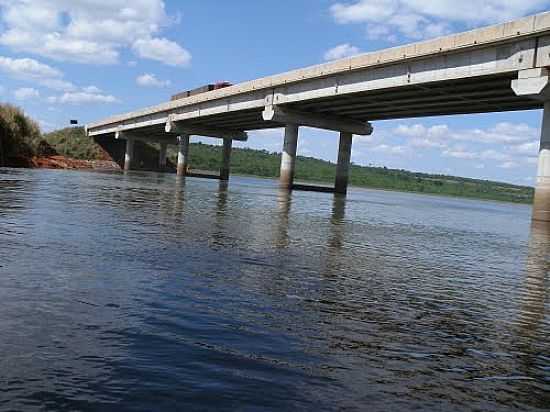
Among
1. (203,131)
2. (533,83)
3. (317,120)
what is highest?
(317,120)

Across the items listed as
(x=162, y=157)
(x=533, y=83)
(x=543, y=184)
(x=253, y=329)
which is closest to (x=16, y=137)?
(x=533, y=83)

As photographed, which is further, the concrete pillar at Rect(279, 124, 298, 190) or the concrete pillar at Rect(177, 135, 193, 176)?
the concrete pillar at Rect(177, 135, 193, 176)

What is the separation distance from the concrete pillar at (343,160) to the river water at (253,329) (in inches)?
2252

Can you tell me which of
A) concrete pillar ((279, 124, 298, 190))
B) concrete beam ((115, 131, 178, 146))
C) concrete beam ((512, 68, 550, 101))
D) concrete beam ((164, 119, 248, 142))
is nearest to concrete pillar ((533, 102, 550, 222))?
concrete beam ((512, 68, 550, 101))

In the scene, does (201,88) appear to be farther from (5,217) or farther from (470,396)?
(470,396)

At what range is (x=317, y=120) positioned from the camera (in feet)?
211

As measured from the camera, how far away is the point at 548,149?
113 feet

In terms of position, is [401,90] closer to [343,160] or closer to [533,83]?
[533,83]

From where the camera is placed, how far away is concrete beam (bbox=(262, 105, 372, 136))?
2402 inches

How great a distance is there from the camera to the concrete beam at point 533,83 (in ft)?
108

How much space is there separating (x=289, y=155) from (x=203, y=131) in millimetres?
33847

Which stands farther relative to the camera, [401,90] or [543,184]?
[401,90]

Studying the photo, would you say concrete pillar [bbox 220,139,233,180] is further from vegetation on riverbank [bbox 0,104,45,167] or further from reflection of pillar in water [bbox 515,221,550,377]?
reflection of pillar in water [bbox 515,221,550,377]

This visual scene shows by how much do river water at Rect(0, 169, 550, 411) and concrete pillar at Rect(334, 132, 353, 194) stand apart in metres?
57.2
